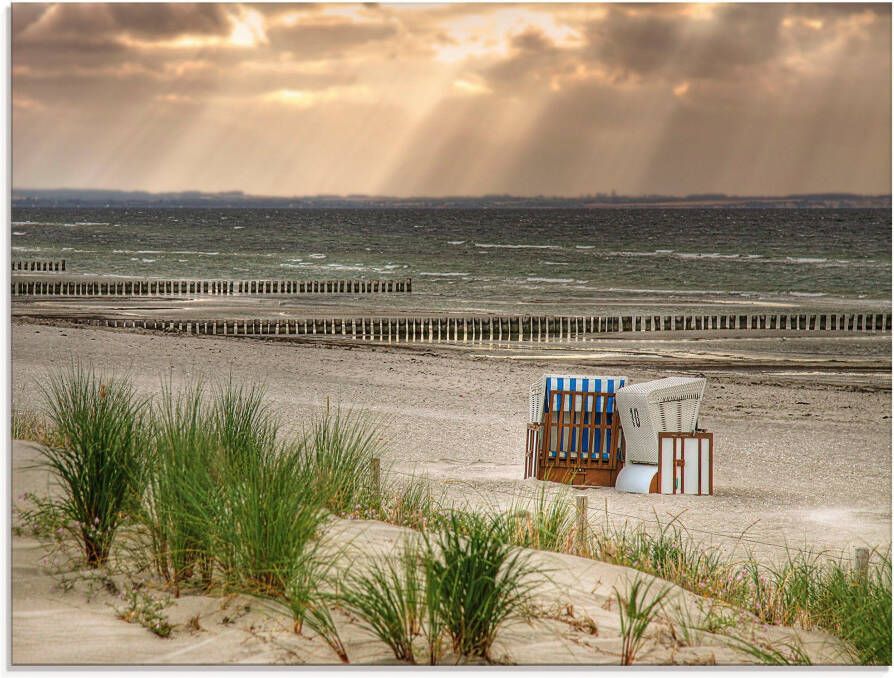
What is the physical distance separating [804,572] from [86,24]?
5.05 metres

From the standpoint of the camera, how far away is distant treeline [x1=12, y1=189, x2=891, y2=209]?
24.2 ft

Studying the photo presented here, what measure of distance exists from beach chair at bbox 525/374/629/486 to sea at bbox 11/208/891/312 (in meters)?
7.45

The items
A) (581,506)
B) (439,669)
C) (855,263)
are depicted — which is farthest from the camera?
(855,263)

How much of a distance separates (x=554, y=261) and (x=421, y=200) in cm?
2013

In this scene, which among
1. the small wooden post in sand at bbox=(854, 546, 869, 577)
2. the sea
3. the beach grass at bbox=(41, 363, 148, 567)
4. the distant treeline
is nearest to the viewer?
the beach grass at bbox=(41, 363, 148, 567)

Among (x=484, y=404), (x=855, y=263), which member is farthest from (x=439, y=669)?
(x=855, y=263)

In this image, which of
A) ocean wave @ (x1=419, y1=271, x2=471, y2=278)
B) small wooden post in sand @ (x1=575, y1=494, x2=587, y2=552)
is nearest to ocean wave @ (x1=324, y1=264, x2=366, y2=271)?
ocean wave @ (x1=419, y1=271, x2=471, y2=278)

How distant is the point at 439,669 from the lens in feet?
14.2

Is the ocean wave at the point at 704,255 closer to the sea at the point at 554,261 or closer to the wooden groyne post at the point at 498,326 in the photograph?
the sea at the point at 554,261

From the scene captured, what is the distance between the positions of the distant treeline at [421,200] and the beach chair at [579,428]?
4.31ft

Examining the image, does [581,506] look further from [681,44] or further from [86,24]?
[86,24]

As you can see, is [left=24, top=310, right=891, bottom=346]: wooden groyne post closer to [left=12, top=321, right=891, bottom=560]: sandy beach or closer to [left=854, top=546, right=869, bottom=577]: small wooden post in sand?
[left=12, top=321, right=891, bottom=560]: sandy beach

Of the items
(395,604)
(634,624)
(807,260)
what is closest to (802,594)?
(634,624)

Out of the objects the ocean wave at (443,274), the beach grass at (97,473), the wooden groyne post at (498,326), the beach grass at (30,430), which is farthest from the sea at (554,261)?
the beach grass at (97,473)
